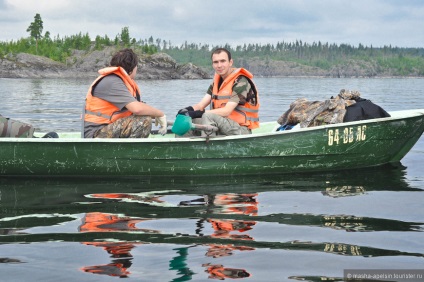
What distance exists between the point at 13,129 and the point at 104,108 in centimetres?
115

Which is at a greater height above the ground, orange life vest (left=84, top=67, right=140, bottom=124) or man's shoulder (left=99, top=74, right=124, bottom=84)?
man's shoulder (left=99, top=74, right=124, bottom=84)

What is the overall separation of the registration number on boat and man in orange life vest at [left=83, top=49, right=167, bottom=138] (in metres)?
2.21

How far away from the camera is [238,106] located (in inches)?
328

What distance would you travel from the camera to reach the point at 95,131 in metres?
7.99

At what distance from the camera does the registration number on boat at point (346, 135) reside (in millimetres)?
8398

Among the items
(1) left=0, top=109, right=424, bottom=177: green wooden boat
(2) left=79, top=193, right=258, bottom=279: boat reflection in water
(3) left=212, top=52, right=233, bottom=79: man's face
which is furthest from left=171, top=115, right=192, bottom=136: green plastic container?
(2) left=79, top=193, right=258, bottom=279: boat reflection in water

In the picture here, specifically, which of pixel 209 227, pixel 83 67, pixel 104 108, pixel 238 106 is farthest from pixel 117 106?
pixel 83 67

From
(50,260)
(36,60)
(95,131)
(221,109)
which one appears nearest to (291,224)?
(50,260)

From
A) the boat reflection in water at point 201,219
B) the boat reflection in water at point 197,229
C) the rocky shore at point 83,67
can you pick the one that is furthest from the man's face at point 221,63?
the rocky shore at point 83,67

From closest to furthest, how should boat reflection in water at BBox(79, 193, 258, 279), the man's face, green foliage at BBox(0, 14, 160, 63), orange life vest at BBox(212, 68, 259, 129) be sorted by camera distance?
boat reflection in water at BBox(79, 193, 258, 279), the man's face, orange life vest at BBox(212, 68, 259, 129), green foliage at BBox(0, 14, 160, 63)

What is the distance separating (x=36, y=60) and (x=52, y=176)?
99125 mm

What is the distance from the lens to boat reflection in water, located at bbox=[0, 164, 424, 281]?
15.1 ft

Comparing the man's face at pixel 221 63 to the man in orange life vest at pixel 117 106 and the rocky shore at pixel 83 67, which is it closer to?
the man in orange life vest at pixel 117 106

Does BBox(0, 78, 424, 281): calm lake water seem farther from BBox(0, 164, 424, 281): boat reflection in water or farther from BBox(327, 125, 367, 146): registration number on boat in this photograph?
BBox(327, 125, 367, 146): registration number on boat
